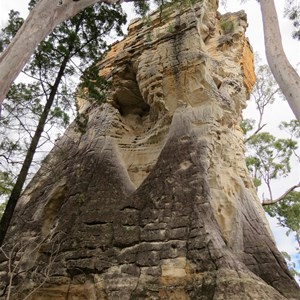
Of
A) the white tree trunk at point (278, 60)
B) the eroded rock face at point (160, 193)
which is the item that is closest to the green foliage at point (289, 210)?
the eroded rock face at point (160, 193)

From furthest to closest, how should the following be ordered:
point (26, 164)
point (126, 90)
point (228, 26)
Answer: point (228, 26)
point (126, 90)
point (26, 164)

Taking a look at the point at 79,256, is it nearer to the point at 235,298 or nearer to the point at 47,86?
the point at 235,298

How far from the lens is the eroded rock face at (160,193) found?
266 inches

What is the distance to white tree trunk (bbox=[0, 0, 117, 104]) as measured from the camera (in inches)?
213

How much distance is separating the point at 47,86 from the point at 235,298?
6.08 m

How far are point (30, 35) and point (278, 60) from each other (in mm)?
4100

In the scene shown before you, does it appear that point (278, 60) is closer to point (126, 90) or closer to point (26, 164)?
point (26, 164)

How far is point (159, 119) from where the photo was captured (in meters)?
10.8

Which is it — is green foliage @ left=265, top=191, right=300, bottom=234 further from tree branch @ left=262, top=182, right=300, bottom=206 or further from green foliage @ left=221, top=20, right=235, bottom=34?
green foliage @ left=221, top=20, right=235, bottom=34

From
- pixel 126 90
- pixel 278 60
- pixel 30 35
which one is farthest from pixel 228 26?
pixel 30 35

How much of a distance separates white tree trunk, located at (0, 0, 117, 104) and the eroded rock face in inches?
142

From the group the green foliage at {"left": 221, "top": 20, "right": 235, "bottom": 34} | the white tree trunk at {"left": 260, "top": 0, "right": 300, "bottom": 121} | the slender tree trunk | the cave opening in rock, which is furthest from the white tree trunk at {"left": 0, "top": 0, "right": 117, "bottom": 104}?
the green foliage at {"left": 221, "top": 20, "right": 235, "bottom": 34}

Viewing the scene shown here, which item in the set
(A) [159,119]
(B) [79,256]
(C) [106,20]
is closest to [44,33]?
(C) [106,20]

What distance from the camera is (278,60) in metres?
6.14
